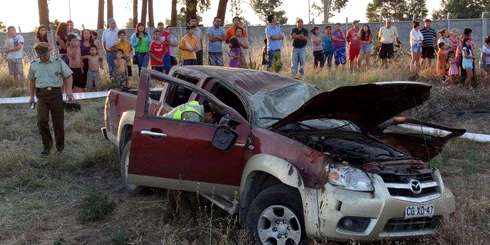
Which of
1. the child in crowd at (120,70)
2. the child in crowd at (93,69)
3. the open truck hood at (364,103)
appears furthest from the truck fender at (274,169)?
the child in crowd at (120,70)

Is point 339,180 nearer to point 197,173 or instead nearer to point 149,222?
point 197,173

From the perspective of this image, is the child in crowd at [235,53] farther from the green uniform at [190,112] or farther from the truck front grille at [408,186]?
the truck front grille at [408,186]

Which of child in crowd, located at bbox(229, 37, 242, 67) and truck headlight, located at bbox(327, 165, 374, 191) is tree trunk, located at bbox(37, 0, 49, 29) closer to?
child in crowd, located at bbox(229, 37, 242, 67)

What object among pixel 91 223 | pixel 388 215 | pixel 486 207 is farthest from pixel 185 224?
pixel 486 207

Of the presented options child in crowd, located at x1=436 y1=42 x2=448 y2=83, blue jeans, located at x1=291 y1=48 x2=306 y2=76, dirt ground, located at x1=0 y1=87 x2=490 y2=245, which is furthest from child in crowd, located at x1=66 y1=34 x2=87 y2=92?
child in crowd, located at x1=436 y1=42 x2=448 y2=83

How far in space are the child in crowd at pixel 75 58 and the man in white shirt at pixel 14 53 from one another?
8.32 ft

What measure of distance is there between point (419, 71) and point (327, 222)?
13.7 m

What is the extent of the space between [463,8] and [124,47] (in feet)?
182

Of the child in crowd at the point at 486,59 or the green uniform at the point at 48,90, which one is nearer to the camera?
the green uniform at the point at 48,90

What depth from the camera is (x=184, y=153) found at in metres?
6.16

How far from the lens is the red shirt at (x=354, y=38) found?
61.3 feet

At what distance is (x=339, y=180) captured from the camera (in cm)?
522

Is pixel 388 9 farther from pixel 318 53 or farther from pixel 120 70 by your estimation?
pixel 120 70

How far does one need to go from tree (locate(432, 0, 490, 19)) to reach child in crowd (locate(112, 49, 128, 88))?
1981 inches
